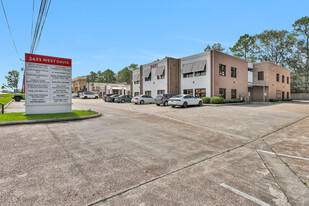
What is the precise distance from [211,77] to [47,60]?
19.9 meters

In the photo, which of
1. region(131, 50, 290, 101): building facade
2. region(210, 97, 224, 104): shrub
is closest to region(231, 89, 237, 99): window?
region(131, 50, 290, 101): building facade

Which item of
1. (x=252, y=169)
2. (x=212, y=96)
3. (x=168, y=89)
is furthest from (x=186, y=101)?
(x=252, y=169)

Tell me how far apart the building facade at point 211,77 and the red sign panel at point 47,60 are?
1824 centimetres

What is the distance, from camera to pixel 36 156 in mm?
3943

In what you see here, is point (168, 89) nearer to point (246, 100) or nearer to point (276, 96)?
point (246, 100)

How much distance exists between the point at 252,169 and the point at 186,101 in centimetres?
1493

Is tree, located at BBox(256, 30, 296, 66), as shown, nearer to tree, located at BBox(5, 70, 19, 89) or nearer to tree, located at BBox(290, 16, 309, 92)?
tree, located at BBox(290, 16, 309, 92)

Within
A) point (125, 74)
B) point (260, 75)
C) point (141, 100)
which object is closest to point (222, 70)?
point (141, 100)

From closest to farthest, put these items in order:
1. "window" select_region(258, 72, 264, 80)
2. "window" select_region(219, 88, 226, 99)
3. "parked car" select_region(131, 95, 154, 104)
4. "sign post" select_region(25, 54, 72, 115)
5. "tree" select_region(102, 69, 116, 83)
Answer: "sign post" select_region(25, 54, 72, 115)
"window" select_region(219, 88, 226, 99)
"parked car" select_region(131, 95, 154, 104)
"window" select_region(258, 72, 264, 80)
"tree" select_region(102, 69, 116, 83)

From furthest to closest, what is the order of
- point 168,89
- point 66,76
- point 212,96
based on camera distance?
point 168,89
point 212,96
point 66,76

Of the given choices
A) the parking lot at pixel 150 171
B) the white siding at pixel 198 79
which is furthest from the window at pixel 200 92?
the parking lot at pixel 150 171

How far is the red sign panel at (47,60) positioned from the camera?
10242 millimetres

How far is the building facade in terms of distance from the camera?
2381 cm

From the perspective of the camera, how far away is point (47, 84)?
35.5 feet
